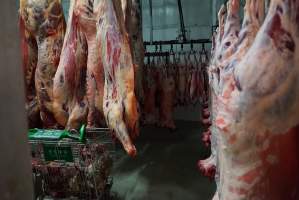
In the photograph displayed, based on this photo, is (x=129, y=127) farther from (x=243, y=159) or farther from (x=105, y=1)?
(x=243, y=159)

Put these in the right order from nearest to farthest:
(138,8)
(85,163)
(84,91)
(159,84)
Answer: (85,163), (84,91), (138,8), (159,84)

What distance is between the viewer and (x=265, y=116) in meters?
0.85

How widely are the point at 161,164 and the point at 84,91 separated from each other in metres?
1.26

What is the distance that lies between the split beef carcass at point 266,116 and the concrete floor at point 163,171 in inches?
78.4

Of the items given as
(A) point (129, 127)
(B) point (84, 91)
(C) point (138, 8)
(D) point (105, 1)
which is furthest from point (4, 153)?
(C) point (138, 8)

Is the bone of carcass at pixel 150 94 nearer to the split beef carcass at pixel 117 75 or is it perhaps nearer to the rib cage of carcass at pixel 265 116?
the split beef carcass at pixel 117 75

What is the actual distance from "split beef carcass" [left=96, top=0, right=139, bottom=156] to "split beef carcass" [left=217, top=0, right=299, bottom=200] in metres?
1.18

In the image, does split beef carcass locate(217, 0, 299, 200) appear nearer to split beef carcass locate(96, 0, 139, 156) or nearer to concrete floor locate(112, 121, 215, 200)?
split beef carcass locate(96, 0, 139, 156)

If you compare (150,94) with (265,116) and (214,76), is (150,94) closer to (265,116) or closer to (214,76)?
(214,76)


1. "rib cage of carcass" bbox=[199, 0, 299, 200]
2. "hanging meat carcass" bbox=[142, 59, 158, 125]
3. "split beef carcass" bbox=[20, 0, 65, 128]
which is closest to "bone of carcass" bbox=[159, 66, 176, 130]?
"hanging meat carcass" bbox=[142, 59, 158, 125]

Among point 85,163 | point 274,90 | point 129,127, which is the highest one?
point 274,90

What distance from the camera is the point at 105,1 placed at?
219 centimetres

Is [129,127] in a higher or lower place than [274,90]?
lower

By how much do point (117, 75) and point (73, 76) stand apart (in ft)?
1.76
